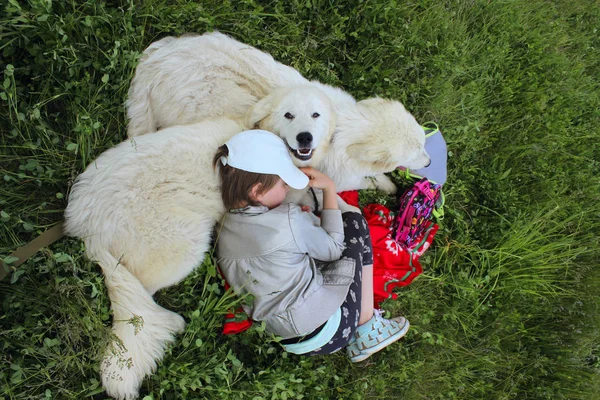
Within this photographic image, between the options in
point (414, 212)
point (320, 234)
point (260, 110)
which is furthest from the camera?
point (414, 212)

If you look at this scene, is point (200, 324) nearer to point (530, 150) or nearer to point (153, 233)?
point (153, 233)

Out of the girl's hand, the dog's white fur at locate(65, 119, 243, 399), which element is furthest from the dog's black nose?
the dog's white fur at locate(65, 119, 243, 399)

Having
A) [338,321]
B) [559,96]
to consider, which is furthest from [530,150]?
[338,321]

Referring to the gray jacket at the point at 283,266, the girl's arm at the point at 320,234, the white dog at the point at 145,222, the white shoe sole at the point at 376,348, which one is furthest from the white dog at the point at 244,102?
the white shoe sole at the point at 376,348

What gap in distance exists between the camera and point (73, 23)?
95.9 inches

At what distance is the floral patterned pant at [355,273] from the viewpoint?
2.69 m

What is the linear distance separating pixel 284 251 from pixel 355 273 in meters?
0.65

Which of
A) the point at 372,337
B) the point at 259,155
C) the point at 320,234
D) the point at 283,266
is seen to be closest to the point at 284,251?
the point at 283,266

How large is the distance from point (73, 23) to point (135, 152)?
0.98 meters

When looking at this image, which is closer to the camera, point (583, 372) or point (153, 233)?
point (153, 233)

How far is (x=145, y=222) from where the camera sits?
2.32 metres

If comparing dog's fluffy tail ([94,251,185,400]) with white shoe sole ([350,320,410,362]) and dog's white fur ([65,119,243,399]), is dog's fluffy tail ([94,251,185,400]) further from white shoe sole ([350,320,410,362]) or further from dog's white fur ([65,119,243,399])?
white shoe sole ([350,320,410,362])

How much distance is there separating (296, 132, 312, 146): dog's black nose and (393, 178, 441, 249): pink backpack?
1.29 meters

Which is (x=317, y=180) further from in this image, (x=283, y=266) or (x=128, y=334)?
(x=128, y=334)
